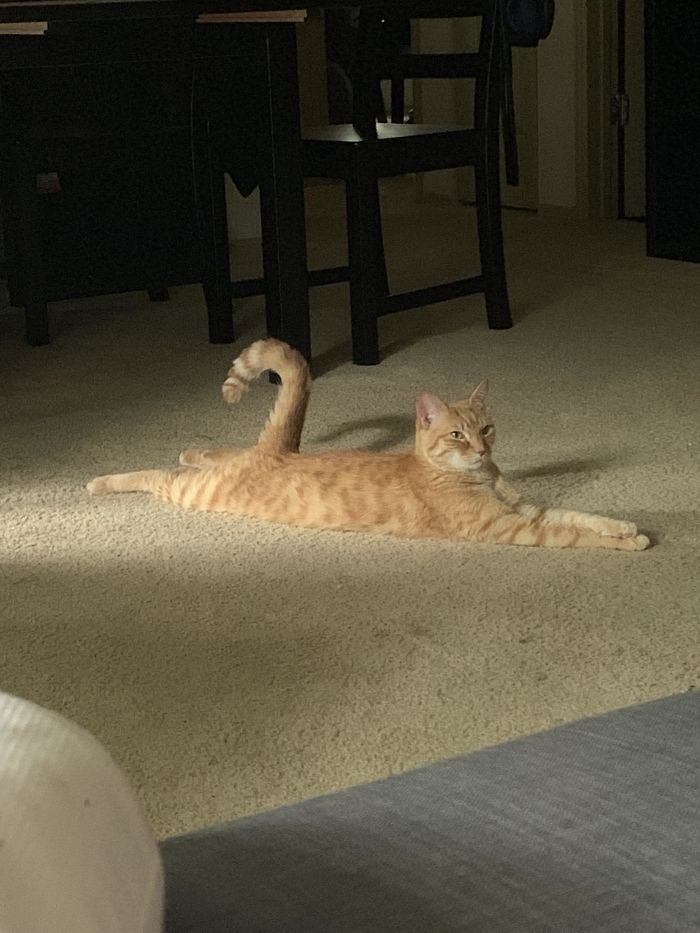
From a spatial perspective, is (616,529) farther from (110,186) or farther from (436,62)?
(110,186)

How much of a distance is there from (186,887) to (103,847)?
0.12 meters

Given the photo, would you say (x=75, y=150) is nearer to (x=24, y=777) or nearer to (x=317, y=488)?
(x=317, y=488)

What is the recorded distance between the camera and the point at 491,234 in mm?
3268

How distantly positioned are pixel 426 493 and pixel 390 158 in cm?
129

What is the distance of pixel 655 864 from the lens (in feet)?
1.67

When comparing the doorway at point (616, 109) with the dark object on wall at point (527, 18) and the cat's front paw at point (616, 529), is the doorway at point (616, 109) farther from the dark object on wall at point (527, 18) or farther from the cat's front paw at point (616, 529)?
the cat's front paw at point (616, 529)

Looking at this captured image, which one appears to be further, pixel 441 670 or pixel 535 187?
pixel 535 187

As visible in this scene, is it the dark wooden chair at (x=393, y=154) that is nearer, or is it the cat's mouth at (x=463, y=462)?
the cat's mouth at (x=463, y=462)

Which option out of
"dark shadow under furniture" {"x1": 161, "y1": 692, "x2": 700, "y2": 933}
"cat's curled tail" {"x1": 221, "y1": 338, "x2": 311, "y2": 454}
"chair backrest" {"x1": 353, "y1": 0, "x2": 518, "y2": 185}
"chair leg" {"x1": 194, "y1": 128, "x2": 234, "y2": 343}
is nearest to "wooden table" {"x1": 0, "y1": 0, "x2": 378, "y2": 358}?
"chair backrest" {"x1": 353, "y1": 0, "x2": 518, "y2": 185}

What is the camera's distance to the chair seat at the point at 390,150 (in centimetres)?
296

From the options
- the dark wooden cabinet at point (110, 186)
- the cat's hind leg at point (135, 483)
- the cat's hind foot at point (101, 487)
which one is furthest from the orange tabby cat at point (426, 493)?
the dark wooden cabinet at point (110, 186)

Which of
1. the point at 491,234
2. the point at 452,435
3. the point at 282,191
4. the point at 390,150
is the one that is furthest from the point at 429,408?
the point at 491,234

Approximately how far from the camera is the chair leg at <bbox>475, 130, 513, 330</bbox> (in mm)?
3225

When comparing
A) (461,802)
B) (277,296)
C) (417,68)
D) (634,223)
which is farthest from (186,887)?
(634,223)
